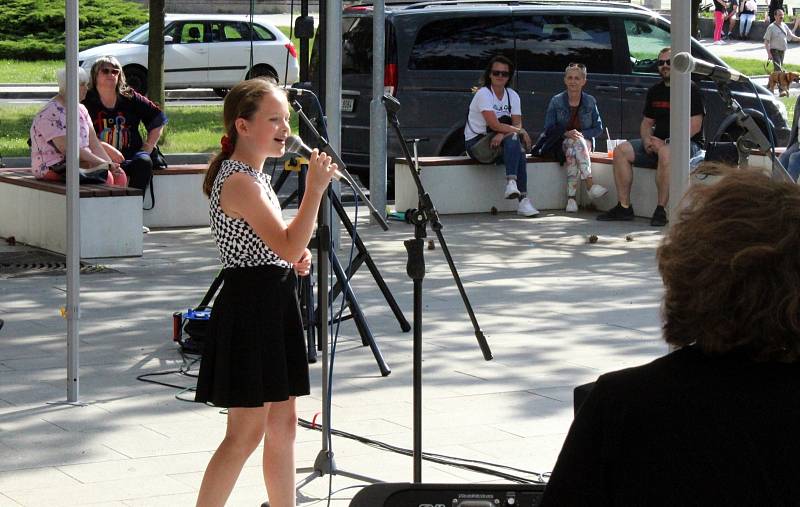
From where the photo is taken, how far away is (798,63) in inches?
1318

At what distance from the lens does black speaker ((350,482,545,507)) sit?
2697 millimetres

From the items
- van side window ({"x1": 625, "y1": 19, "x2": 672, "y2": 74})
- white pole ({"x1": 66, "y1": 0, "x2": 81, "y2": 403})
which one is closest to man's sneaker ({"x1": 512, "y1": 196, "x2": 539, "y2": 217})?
van side window ({"x1": 625, "y1": 19, "x2": 672, "y2": 74})

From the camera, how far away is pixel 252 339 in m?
4.34

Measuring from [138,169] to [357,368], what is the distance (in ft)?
16.7

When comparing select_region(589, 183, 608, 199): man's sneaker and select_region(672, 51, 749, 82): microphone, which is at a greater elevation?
select_region(672, 51, 749, 82): microphone

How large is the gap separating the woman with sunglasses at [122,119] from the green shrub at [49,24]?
19.1 m

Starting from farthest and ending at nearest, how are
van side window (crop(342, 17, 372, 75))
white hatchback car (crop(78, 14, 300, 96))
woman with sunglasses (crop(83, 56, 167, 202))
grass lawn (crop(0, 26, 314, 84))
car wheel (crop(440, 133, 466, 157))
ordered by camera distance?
grass lawn (crop(0, 26, 314, 84)), white hatchback car (crop(78, 14, 300, 96)), van side window (crop(342, 17, 372, 75)), car wheel (crop(440, 133, 466, 157)), woman with sunglasses (crop(83, 56, 167, 202))

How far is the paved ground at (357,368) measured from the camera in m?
5.44

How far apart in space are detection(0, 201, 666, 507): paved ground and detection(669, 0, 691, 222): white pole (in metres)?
0.68

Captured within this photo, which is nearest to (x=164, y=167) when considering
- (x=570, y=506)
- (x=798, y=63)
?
(x=570, y=506)

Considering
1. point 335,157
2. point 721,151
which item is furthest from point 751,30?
point 335,157

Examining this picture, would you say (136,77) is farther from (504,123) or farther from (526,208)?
(526,208)

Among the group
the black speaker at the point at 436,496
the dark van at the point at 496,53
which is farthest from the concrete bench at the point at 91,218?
the black speaker at the point at 436,496

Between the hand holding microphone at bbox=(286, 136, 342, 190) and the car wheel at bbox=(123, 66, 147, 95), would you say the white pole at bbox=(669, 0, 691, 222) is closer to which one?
the hand holding microphone at bbox=(286, 136, 342, 190)
